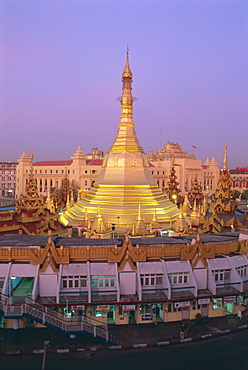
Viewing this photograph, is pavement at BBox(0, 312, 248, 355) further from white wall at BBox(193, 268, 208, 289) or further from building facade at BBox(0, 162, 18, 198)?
building facade at BBox(0, 162, 18, 198)

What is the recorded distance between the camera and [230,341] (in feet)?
62.6

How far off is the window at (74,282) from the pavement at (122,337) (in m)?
2.85

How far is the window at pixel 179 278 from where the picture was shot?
840 inches

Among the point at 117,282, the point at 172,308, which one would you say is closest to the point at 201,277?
the point at 172,308

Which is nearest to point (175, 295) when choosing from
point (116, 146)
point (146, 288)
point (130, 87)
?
point (146, 288)

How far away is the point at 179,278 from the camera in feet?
70.6

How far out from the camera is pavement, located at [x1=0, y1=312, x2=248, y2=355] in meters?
18.1

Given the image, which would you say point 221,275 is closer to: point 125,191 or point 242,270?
point 242,270

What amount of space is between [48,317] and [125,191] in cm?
2289

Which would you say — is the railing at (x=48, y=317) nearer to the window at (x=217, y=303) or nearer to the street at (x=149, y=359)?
the street at (x=149, y=359)

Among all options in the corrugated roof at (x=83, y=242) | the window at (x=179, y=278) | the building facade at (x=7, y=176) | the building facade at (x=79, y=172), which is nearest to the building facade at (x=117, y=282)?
the window at (x=179, y=278)

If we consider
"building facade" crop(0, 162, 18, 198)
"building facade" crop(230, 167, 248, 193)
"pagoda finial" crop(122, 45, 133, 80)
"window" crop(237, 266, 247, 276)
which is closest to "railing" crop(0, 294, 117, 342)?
"window" crop(237, 266, 247, 276)

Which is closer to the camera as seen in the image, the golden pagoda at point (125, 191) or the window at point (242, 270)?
the window at point (242, 270)

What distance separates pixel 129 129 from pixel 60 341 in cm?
3080
